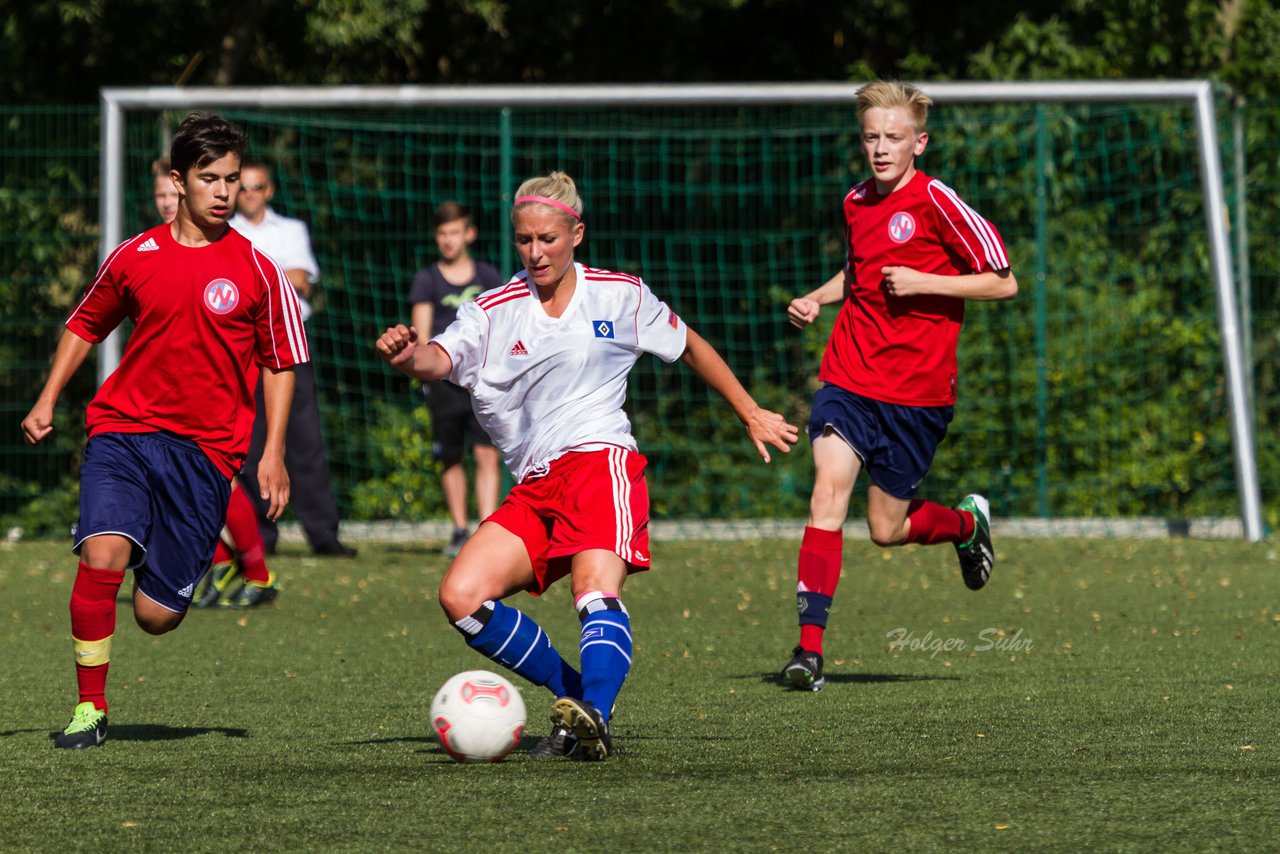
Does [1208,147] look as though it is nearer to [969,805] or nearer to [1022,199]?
[1022,199]

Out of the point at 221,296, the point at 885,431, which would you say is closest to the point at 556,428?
the point at 221,296

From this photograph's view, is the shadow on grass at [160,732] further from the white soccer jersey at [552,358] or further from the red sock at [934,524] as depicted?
the red sock at [934,524]

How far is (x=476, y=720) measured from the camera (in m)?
4.79

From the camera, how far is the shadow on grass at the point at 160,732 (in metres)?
5.28

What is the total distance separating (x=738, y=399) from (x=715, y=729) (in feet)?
3.02

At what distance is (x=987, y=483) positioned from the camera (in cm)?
1265

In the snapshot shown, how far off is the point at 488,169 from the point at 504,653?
963cm

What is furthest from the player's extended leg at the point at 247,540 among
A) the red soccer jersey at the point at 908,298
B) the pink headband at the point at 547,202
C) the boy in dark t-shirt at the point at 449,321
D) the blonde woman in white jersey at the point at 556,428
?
the pink headband at the point at 547,202

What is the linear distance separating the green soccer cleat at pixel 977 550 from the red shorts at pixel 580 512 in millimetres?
2193

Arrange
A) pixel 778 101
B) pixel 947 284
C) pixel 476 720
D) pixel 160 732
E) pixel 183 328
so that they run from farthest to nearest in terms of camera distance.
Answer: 1. pixel 778 101
2. pixel 947 284
3. pixel 160 732
4. pixel 183 328
5. pixel 476 720

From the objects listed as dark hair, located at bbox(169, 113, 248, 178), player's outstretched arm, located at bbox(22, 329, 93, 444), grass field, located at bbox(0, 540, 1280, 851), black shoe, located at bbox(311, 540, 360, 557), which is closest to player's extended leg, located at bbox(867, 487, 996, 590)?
grass field, located at bbox(0, 540, 1280, 851)

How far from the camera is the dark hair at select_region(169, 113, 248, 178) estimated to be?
524 cm

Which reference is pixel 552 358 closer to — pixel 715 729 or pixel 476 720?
pixel 476 720

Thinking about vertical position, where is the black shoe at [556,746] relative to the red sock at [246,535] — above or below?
below
